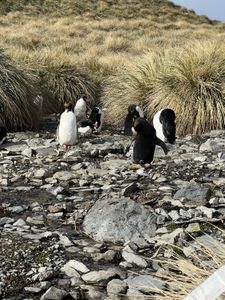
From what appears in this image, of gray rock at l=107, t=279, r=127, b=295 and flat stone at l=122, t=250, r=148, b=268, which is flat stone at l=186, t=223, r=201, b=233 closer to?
flat stone at l=122, t=250, r=148, b=268

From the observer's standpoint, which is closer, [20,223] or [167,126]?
[20,223]

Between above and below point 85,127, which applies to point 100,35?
above

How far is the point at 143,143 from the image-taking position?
5938 millimetres

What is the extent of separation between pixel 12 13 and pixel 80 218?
27410mm

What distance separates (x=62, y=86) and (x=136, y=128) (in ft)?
14.5

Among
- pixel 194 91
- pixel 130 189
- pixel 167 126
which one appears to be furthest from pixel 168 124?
pixel 130 189

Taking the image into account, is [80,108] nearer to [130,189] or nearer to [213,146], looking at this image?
[213,146]

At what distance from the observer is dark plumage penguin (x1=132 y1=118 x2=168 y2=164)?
5.84 m

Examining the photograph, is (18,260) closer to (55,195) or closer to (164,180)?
(55,195)

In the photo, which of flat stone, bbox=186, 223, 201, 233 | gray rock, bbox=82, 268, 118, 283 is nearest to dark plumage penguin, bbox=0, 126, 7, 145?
flat stone, bbox=186, 223, 201, 233

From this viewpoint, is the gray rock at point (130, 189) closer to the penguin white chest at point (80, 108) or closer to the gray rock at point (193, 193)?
the gray rock at point (193, 193)

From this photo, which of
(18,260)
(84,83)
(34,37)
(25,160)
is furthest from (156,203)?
(34,37)

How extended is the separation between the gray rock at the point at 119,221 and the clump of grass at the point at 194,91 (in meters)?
4.26

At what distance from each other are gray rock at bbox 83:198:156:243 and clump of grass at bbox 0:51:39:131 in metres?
4.56
